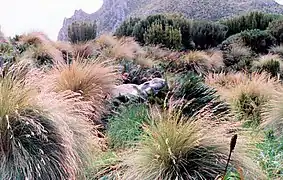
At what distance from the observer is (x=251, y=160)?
3133 millimetres

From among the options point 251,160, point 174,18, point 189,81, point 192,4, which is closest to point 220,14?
point 192,4

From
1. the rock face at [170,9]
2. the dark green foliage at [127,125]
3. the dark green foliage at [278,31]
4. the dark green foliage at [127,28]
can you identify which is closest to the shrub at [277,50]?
the dark green foliage at [278,31]

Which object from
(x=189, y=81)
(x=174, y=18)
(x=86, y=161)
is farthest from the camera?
(x=174, y=18)

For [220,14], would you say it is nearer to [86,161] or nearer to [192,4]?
[192,4]

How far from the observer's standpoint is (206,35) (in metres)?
17.4

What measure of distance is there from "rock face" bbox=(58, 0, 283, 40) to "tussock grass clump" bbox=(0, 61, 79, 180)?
2505cm

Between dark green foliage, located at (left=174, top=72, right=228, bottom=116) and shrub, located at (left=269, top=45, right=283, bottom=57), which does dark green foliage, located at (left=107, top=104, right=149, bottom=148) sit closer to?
dark green foliage, located at (left=174, top=72, right=228, bottom=116)

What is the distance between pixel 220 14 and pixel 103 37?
19282 millimetres

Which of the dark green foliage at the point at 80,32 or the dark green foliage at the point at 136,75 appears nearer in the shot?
the dark green foliage at the point at 136,75

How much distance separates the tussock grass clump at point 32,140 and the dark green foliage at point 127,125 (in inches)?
34.7

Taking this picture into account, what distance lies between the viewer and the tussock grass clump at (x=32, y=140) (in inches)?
113

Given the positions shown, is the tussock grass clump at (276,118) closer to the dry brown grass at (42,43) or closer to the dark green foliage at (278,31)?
the dry brown grass at (42,43)

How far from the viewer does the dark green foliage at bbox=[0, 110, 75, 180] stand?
9.36 feet

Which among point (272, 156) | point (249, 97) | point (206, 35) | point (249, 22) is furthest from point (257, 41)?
point (272, 156)
